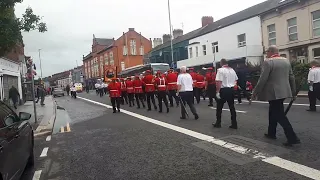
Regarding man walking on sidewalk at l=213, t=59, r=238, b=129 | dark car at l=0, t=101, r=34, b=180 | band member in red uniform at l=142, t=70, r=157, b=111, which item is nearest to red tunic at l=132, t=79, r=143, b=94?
band member in red uniform at l=142, t=70, r=157, b=111

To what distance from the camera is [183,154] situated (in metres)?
6.24

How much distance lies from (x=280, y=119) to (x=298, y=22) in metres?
21.6

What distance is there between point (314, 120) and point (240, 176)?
5271mm

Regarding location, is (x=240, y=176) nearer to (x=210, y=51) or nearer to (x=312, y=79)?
(x=312, y=79)

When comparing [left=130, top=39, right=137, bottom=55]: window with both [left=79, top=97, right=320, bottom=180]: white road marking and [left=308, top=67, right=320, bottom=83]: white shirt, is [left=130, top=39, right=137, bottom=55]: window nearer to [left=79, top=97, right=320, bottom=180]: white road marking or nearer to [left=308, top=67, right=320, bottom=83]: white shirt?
[left=308, top=67, right=320, bottom=83]: white shirt

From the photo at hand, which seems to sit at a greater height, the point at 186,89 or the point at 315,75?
the point at 315,75

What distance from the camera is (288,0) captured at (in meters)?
26.3

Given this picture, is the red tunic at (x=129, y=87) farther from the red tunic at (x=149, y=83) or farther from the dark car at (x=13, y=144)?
the dark car at (x=13, y=144)

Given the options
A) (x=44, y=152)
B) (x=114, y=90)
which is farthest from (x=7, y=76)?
(x=44, y=152)

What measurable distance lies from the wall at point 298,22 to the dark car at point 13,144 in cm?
2338

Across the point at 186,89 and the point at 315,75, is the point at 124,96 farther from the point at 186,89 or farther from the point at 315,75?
the point at 315,75

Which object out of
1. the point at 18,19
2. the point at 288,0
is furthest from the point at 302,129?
the point at 288,0

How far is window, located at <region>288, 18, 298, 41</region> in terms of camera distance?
25939 millimetres

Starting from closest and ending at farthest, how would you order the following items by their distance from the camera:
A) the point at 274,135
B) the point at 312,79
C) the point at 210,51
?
the point at 274,135 → the point at 312,79 → the point at 210,51
